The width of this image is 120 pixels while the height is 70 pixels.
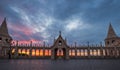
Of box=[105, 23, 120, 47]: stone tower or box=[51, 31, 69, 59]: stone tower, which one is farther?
box=[105, 23, 120, 47]: stone tower

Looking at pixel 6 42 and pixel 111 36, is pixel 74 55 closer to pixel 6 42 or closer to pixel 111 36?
pixel 111 36

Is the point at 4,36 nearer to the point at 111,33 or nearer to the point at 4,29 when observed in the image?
the point at 4,29

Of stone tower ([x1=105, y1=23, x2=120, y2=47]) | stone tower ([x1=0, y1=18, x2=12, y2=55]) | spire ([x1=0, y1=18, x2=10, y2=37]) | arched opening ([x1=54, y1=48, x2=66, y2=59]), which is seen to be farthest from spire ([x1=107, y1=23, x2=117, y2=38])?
spire ([x1=0, y1=18, x2=10, y2=37])

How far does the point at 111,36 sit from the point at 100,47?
815 inches

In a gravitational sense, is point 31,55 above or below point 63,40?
below

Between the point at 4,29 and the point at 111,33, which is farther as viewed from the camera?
the point at 111,33

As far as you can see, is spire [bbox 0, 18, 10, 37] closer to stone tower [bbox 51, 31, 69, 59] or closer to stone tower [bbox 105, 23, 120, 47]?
stone tower [bbox 51, 31, 69, 59]

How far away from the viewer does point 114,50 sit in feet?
262

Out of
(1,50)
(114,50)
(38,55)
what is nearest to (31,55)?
(38,55)

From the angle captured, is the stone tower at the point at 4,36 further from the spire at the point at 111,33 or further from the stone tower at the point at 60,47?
the spire at the point at 111,33

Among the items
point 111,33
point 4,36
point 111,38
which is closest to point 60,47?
point 4,36

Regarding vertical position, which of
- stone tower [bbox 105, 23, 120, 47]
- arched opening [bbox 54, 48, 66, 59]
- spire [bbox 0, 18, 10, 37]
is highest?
spire [bbox 0, 18, 10, 37]

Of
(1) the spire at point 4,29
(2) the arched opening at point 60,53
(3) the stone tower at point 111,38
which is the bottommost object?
(2) the arched opening at point 60,53

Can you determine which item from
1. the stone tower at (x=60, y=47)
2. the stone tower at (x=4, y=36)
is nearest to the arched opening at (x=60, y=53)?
the stone tower at (x=60, y=47)
